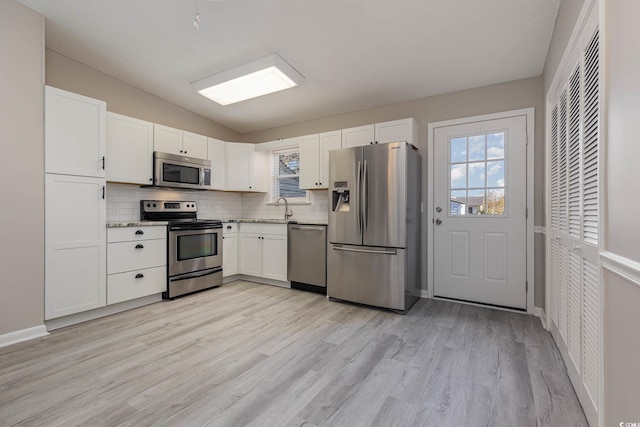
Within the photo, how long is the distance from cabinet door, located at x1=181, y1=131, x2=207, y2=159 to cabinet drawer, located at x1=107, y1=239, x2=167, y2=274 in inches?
52.7

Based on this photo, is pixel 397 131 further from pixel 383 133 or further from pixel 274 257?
pixel 274 257

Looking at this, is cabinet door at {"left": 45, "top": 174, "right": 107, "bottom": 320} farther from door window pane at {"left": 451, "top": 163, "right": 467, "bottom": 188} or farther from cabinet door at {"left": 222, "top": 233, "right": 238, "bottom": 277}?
door window pane at {"left": 451, "top": 163, "right": 467, "bottom": 188}

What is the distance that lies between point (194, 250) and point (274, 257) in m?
1.06

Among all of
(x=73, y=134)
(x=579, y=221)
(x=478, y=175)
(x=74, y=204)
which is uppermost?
(x=73, y=134)

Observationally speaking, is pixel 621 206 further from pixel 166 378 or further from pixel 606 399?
pixel 166 378

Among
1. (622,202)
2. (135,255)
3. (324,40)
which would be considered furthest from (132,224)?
(622,202)

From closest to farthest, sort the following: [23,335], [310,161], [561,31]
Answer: [561,31], [23,335], [310,161]

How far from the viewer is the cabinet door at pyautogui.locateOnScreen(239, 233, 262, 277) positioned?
13.8 ft

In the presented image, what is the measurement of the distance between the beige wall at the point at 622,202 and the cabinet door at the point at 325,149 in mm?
2889

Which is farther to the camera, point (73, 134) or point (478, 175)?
point (478, 175)

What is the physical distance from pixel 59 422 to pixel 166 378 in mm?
505

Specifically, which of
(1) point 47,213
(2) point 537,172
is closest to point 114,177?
(1) point 47,213

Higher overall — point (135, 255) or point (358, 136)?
point (358, 136)

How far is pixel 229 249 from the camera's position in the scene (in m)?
4.25
